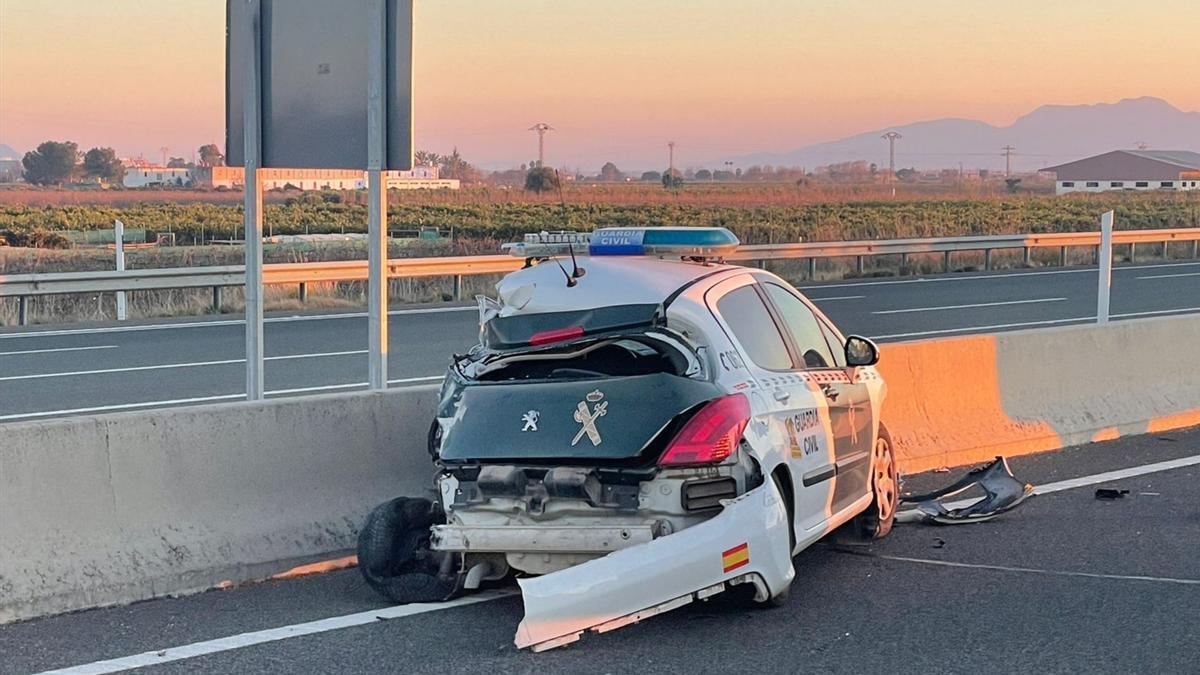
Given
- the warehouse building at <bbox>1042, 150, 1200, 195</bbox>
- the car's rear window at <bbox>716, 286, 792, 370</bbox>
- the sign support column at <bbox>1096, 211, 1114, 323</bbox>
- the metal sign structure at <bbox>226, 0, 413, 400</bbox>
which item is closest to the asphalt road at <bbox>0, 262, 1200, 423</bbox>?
the metal sign structure at <bbox>226, 0, 413, 400</bbox>

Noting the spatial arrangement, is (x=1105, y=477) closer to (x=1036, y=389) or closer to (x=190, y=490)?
(x=1036, y=389)

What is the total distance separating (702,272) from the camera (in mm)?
7078

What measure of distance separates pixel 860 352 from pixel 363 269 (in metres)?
16.1

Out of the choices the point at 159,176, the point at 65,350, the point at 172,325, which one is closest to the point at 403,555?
the point at 65,350

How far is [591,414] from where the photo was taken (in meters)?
6.21

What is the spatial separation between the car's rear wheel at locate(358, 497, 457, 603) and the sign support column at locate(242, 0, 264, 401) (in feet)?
8.75

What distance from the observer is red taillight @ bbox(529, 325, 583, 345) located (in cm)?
654

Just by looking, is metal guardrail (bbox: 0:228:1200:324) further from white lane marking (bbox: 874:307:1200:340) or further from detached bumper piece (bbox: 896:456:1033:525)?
detached bumper piece (bbox: 896:456:1033:525)

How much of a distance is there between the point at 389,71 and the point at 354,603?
3549 mm

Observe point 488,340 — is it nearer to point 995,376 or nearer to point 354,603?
point 354,603

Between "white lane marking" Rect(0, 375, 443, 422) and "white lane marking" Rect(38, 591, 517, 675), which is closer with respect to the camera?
"white lane marking" Rect(38, 591, 517, 675)

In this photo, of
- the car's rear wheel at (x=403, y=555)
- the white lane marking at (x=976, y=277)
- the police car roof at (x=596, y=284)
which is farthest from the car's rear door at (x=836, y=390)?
the white lane marking at (x=976, y=277)

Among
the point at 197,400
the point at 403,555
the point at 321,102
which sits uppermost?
the point at 321,102

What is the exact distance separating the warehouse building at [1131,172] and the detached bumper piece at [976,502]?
412 feet
